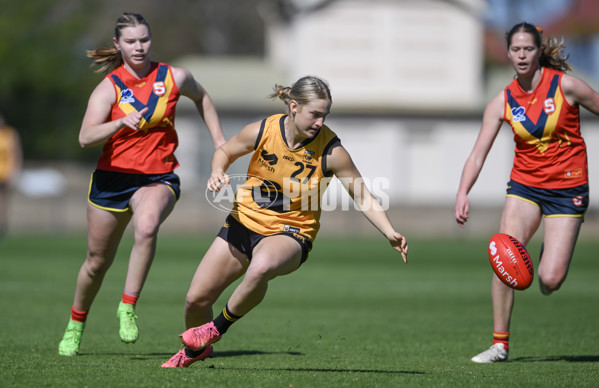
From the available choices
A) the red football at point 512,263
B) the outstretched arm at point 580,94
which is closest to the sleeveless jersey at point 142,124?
the red football at point 512,263

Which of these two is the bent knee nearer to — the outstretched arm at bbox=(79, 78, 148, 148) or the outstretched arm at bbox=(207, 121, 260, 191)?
the outstretched arm at bbox=(79, 78, 148, 148)

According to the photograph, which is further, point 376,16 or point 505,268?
point 376,16

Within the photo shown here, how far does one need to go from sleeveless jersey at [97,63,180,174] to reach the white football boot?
276 cm

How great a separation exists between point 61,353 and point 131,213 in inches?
46.7

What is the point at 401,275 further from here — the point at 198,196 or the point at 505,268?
the point at 198,196

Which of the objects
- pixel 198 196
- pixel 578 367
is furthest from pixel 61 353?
pixel 198 196

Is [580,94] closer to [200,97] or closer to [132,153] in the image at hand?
[200,97]

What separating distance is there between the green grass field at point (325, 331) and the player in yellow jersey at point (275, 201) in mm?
440

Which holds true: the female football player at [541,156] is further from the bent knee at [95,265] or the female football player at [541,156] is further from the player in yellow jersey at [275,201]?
the bent knee at [95,265]

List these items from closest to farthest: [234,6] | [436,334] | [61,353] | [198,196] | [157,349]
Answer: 1. [61,353]
2. [157,349]
3. [436,334]
4. [198,196]
5. [234,6]

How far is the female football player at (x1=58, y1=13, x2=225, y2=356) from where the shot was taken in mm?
6715

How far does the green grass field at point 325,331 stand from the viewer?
5.74 meters

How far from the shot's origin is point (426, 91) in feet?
99.3

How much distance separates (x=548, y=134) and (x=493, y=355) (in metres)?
1.72
